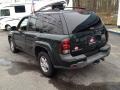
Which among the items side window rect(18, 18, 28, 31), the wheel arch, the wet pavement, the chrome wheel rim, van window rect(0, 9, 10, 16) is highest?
van window rect(0, 9, 10, 16)

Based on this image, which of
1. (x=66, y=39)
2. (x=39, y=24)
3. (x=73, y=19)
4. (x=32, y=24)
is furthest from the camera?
(x=32, y=24)

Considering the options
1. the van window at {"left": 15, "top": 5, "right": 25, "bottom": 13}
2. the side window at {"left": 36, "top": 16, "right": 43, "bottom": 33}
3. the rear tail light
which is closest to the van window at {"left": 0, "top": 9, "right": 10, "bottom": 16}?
the van window at {"left": 15, "top": 5, "right": 25, "bottom": 13}

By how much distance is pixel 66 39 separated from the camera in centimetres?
444

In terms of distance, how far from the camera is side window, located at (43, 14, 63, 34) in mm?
4728

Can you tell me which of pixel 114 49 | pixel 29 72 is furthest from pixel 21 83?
pixel 114 49

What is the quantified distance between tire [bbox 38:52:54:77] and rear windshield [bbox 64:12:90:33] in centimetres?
109

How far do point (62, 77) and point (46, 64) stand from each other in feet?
1.92

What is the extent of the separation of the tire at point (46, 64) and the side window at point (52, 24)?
27.5 inches

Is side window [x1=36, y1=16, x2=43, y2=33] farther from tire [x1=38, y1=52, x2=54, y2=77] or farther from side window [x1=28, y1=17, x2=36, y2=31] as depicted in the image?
tire [x1=38, y1=52, x2=54, y2=77]

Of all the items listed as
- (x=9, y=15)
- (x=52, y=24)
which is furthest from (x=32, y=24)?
(x=9, y=15)

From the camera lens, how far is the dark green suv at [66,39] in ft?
14.9

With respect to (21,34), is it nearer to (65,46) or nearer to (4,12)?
(65,46)

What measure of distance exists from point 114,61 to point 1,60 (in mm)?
4212

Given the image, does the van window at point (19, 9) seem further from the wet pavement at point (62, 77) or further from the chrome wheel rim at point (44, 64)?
the chrome wheel rim at point (44, 64)
